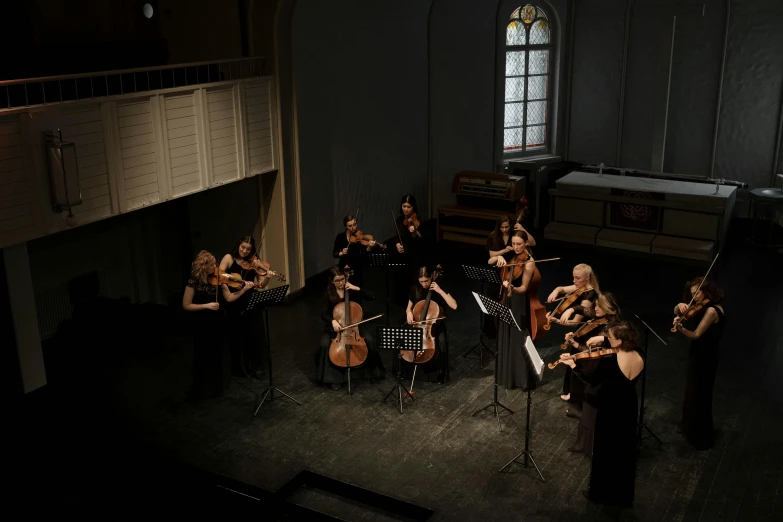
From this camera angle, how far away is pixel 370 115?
12.0 m

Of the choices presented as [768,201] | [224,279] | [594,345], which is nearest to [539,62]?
[768,201]

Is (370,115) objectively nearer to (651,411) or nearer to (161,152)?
(161,152)

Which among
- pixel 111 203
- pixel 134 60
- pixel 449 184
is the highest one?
pixel 134 60

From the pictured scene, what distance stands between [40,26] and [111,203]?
83.2 inches

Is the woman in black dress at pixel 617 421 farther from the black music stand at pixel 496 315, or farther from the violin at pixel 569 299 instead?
the violin at pixel 569 299

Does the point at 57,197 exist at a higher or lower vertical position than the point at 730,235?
higher

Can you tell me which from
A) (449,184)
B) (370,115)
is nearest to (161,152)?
(370,115)

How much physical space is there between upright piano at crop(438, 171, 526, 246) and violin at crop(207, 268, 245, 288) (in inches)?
210

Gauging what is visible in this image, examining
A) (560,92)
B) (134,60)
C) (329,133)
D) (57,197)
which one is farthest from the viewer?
(560,92)

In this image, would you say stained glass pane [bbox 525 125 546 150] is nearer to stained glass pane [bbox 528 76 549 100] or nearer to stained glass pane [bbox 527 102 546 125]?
stained glass pane [bbox 527 102 546 125]

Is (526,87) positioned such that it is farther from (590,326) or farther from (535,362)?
(535,362)

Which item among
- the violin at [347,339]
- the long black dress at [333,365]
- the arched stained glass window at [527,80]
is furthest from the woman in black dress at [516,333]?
the arched stained glass window at [527,80]

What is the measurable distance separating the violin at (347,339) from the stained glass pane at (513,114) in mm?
7783

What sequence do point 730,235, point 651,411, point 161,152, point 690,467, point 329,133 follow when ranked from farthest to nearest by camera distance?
1. point 730,235
2. point 329,133
3. point 161,152
4. point 651,411
5. point 690,467
